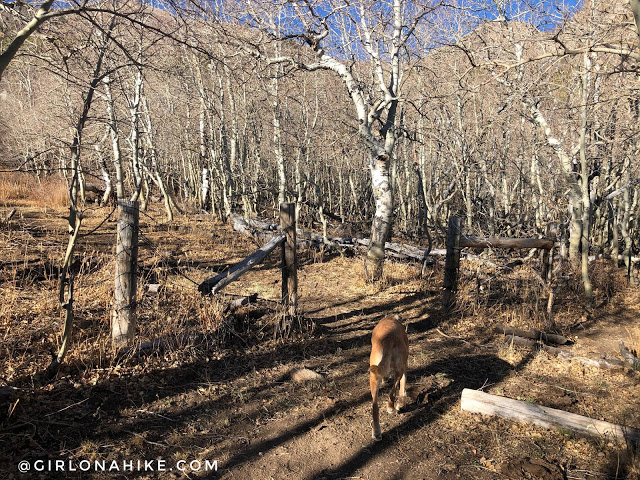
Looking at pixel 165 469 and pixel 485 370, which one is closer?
pixel 165 469

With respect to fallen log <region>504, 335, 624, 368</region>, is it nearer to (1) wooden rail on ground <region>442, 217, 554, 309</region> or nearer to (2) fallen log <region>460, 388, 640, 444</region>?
A: (1) wooden rail on ground <region>442, 217, 554, 309</region>

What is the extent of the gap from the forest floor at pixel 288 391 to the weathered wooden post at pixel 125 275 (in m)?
0.16

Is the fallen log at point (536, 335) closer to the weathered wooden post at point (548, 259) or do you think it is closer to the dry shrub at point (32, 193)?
the weathered wooden post at point (548, 259)

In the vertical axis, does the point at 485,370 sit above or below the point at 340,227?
below

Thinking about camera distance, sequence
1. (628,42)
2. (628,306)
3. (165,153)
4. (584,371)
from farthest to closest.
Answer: (165,153) → (628,306) → (584,371) → (628,42)

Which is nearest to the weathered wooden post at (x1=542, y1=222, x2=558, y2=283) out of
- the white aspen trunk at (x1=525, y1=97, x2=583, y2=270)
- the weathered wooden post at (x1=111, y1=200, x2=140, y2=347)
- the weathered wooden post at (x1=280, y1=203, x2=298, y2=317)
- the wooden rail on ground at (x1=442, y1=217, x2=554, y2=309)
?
the wooden rail on ground at (x1=442, y1=217, x2=554, y2=309)

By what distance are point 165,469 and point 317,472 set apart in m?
1.01

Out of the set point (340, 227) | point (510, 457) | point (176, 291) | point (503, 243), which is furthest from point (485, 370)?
point (340, 227)

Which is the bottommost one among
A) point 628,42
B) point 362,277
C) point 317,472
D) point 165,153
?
point 317,472

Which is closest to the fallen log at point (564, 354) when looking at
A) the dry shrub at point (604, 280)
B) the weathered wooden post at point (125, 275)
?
the dry shrub at point (604, 280)

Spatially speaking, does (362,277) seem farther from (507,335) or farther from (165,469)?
(165,469)

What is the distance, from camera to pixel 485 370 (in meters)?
4.71

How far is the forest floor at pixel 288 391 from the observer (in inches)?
117

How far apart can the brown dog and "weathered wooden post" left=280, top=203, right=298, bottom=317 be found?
1.98 meters
